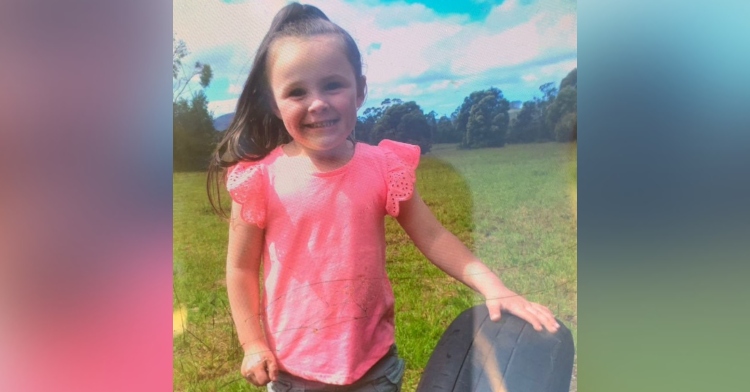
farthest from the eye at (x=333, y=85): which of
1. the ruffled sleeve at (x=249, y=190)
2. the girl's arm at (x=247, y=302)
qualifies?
the girl's arm at (x=247, y=302)

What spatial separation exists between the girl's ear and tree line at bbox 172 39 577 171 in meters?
0.03

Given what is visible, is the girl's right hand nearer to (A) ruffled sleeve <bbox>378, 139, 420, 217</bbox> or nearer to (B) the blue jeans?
(B) the blue jeans

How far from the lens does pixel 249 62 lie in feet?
4.39

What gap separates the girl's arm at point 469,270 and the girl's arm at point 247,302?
439 mm

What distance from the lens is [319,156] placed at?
1.30 metres

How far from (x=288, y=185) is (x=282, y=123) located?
0.52 feet

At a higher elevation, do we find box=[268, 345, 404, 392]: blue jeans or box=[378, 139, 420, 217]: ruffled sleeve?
box=[378, 139, 420, 217]: ruffled sleeve

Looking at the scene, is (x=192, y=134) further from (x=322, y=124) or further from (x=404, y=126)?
(x=404, y=126)

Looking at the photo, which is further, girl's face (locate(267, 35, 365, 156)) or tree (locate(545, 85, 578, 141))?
tree (locate(545, 85, 578, 141))

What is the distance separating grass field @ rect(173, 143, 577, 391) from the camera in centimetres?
136

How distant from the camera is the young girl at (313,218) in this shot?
1.29 m

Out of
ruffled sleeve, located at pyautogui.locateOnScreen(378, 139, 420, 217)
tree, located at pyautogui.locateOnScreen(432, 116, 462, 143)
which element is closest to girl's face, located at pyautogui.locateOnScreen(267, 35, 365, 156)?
ruffled sleeve, located at pyautogui.locateOnScreen(378, 139, 420, 217)

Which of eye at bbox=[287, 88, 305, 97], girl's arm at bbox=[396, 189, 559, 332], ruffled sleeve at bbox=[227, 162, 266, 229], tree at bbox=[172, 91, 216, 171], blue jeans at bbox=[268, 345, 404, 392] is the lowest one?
blue jeans at bbox=[268, 345, 404, 392]

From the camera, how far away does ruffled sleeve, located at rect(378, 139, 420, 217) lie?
1319mm
